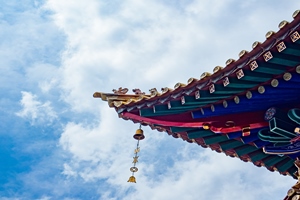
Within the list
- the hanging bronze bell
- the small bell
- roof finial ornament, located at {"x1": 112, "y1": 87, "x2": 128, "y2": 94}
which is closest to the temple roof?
roof finial ornament, located at {"x1": 112, "y1": 87, "x2": 128, "y2": 94}

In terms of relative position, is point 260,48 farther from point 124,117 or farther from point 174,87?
point 124,117

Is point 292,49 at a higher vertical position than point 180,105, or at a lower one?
lower

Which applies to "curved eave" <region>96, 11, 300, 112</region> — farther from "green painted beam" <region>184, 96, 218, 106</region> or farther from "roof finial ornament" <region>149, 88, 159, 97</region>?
A: "green painted beam" <region>184, 96, 218, 106</region>

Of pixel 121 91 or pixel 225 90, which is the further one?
pixel 121 91

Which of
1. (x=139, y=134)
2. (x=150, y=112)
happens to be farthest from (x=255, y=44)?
(x=139, y=134)

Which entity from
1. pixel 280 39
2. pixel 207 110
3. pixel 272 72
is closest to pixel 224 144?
pixel 207 110

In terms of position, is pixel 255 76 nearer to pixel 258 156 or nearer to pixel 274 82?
pixel 274 82

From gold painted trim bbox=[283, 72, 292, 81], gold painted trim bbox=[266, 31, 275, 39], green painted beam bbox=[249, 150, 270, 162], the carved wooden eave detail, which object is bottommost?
gold painted trim bbox=[283, 72, 292, 81]

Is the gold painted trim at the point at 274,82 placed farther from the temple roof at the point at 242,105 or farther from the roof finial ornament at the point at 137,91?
the roof finial ornament at the point at 137,91

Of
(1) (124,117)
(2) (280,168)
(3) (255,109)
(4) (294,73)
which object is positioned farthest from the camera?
(2) (280,168)

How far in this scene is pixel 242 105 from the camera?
8.59 meters

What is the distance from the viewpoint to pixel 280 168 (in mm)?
10219

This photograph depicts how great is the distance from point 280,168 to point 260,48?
12.9ft

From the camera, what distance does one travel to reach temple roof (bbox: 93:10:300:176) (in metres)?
7.37
